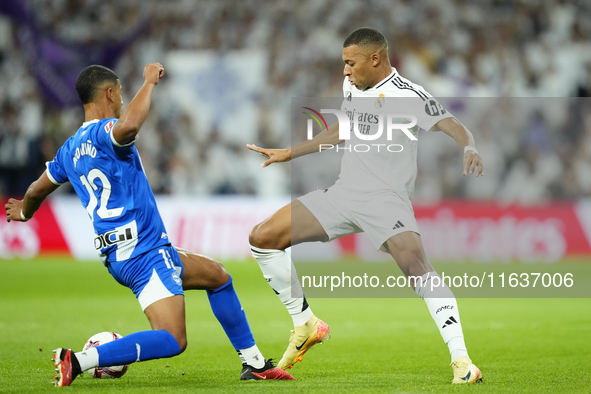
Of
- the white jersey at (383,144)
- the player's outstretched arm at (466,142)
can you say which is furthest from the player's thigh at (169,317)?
the player's outstretched arm at (466,142)

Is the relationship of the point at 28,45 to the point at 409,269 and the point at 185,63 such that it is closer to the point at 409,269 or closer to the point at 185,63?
the point at 185,63

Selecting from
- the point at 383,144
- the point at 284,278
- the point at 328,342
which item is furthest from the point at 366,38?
the point at 328,342

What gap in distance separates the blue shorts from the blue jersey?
5 centimetres

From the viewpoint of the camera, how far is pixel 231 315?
5484 millimetres

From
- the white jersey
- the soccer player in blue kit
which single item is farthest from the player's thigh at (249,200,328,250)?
the soccer player in blue kit

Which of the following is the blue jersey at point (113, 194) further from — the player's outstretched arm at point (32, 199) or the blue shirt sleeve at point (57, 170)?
the player's outstretched arm at point (32, 199)

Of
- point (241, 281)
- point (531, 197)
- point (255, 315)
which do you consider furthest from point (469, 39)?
point (255, 315)

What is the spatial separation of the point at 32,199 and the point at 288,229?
187 centimetres

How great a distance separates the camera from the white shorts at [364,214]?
5426 mm

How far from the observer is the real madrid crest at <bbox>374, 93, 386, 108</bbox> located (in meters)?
5.62

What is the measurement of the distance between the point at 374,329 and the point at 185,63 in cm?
1143

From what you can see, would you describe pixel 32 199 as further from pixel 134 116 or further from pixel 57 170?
pixel 134 116

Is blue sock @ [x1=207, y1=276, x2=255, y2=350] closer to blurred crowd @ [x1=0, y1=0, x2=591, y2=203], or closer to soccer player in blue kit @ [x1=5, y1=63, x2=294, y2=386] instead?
soccer player in blue kit @ [x1=5, y1=63, x2=294, y2=386]

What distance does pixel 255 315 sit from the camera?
985 cm
